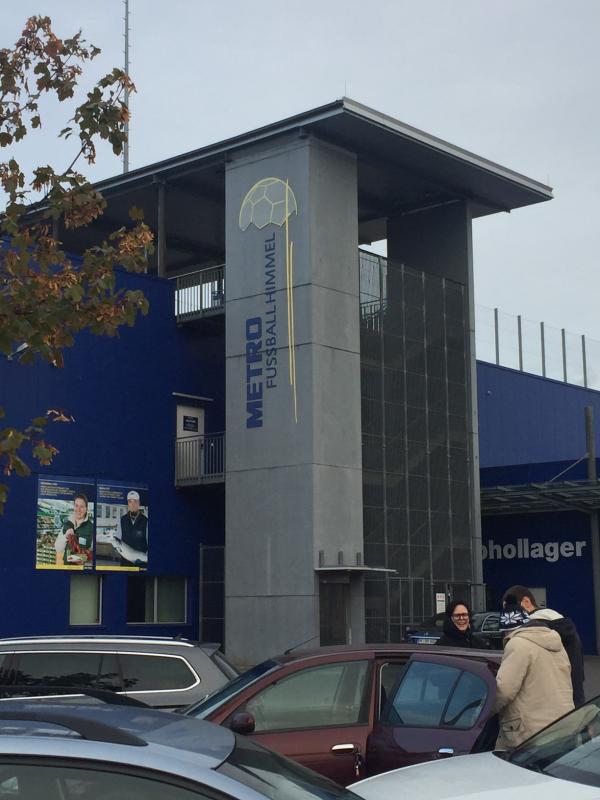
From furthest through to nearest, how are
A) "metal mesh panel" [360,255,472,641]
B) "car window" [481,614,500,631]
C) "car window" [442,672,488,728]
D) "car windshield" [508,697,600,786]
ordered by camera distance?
"metal mesh panel" [360,255,472,641] → "car window" [481,614,500,631] → "car window" [442,672,488,728] → "car windshield" [508,697,600,786]

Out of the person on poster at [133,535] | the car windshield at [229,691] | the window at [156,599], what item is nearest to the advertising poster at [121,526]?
the person on poster at [133,535]

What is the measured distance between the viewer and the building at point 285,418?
99.5ft

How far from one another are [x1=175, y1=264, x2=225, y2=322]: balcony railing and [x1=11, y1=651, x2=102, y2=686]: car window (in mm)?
22395

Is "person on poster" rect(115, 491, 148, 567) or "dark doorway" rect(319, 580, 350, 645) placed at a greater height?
"person on poster" rect(115, 491, 148, 567)

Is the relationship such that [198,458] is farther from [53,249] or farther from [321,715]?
[321,715]

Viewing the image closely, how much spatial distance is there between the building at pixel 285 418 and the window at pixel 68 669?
17642 mm

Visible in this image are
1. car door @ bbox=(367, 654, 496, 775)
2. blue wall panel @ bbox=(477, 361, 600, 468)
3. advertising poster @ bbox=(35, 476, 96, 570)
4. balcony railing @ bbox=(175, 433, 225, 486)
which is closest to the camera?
car door @ bbox=(367, 654, 496, 775)

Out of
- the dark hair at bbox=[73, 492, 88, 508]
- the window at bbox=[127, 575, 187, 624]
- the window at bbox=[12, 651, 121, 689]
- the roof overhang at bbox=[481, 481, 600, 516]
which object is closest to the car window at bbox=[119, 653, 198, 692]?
the window at bbox=[12, 651, 121, 689]

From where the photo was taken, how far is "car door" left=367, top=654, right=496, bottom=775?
25.5 feet

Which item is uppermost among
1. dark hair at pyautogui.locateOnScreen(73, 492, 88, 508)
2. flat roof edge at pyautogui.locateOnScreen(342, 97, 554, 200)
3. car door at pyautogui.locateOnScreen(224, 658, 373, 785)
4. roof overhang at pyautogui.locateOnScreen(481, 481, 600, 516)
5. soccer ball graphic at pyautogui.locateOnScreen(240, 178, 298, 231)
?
flat roof edge at pyautogui.locateOnScreen(342, 97, 554, 200)

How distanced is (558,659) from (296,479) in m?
22.1

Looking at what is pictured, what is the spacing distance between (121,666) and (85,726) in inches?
321

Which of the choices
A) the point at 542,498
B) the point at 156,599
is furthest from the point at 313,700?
the point at 542,498

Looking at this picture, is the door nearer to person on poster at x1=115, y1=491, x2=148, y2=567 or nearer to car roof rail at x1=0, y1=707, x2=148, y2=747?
person on poster at x1=115, y1=491, x2=148, y2=567
